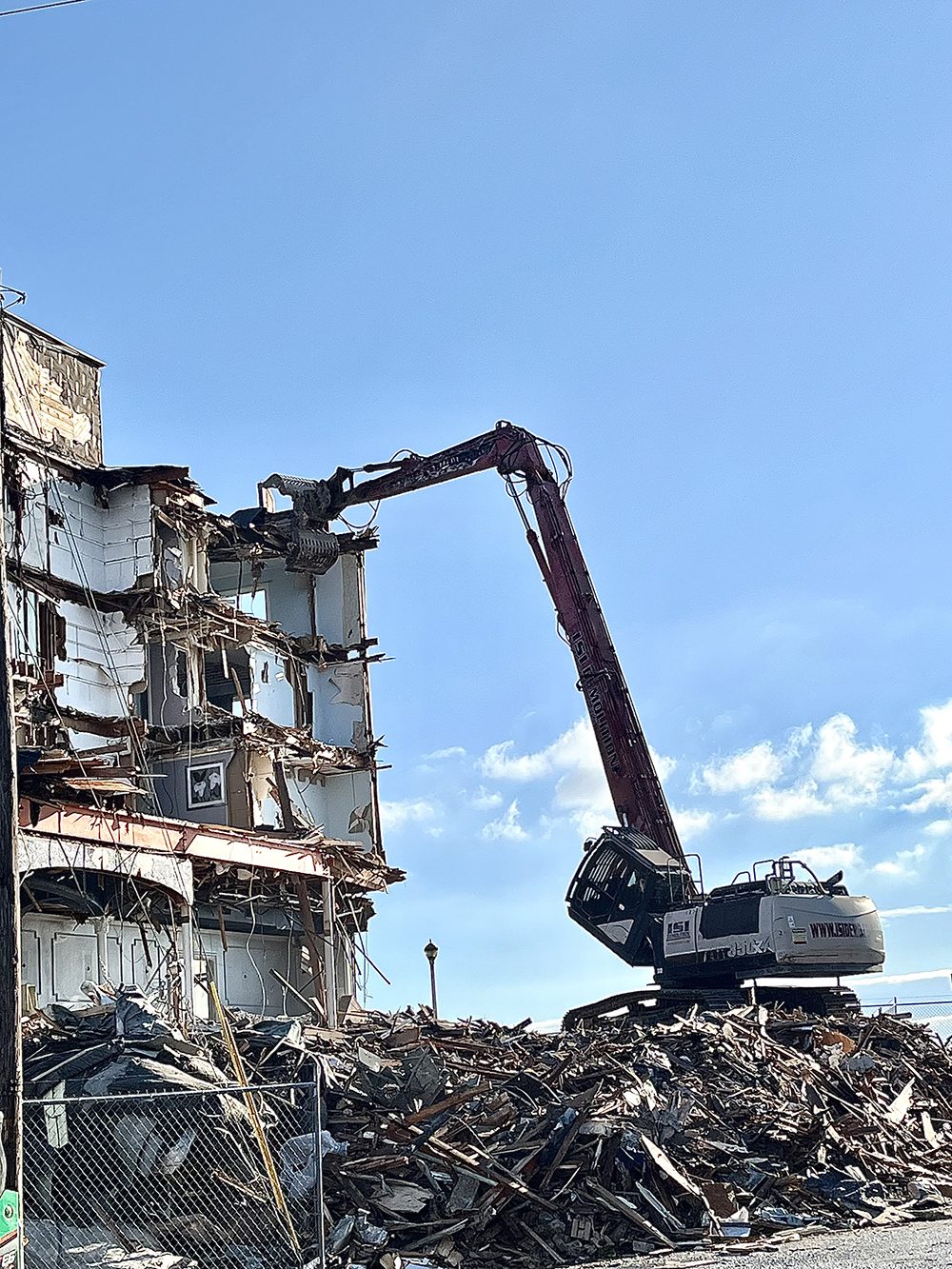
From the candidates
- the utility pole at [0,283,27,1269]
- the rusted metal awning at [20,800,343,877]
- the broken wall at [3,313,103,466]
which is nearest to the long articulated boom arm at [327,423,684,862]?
the rusted metal awning at [20,800,343,877]

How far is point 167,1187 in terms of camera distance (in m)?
14.2

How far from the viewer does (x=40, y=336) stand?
3484cm

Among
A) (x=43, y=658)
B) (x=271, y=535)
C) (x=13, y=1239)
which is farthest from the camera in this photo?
(x=271, y=535)

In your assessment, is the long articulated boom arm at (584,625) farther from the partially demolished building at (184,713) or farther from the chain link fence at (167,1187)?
the chain link fence at (167,1187)

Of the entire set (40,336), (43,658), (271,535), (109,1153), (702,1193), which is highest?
(40,336)

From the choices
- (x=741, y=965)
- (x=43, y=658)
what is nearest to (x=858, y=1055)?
(x=741, y=965)

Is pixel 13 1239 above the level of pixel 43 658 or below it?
below

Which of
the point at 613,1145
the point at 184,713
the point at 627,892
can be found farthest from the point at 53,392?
the point at 613,1145

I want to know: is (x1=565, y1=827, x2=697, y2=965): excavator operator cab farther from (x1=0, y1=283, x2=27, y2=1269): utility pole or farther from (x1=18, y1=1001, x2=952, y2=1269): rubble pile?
(x1=0, y1=283, x2=27, y2=1269): utility pole

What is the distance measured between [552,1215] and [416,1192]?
1.34 meters

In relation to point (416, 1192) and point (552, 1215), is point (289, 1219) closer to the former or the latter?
point (416, 1192)

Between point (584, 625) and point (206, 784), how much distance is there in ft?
31.4

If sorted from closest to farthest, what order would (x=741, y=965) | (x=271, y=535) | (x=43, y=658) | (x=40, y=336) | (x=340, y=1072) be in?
(x=340, y=1072)
(x=741, y=965)
(x=43, y=658)
(x=40, y=336)
(x=271, y=535)

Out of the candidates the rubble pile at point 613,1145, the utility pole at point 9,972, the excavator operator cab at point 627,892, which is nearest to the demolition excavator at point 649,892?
the excavator operator cab at point 627,892
